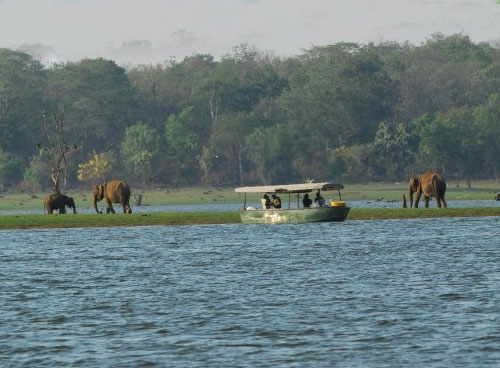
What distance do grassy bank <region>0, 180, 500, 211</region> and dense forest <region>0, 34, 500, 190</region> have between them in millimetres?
5877

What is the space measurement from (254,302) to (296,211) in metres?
33.2

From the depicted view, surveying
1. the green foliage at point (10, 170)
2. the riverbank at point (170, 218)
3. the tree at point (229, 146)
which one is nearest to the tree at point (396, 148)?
the tree at point (229, 146)

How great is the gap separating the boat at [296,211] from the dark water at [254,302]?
494 cm

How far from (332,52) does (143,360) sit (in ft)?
573

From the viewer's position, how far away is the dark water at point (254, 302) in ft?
81.5

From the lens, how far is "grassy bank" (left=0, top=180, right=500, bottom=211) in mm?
123938

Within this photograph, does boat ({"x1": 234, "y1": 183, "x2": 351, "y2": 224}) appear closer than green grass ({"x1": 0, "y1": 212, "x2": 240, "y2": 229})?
Yes

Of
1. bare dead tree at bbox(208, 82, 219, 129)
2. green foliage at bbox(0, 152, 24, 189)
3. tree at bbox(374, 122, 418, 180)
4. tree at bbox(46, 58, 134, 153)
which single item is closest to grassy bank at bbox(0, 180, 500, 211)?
green foliage at bbox(0, 152, 24, 189)

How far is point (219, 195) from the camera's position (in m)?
136

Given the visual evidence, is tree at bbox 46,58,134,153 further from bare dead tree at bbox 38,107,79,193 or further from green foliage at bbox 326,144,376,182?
green foliage at bbox 326,144,376,182

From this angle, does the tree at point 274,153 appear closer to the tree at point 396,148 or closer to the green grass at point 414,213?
the tree at point 396,148

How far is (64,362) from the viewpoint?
79.4 feet

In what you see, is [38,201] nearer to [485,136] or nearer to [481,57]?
[485,136]

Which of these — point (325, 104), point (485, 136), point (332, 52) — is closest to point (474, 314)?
point (485, 136)
